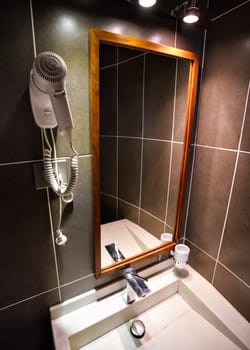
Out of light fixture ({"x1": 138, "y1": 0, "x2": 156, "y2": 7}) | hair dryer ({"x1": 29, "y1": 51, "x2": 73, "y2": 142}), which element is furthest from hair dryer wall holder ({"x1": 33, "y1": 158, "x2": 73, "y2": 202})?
light fixture ({"x1": 138, "y1": 0, "x2": 156, "y2": 7})

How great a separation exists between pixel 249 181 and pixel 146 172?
0.44 m

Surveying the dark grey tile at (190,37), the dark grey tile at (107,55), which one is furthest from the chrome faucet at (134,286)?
the dark grey tile at (190,37)

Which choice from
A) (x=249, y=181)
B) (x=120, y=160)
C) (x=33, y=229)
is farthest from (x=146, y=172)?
(x=33, y=229)

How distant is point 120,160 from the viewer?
2.76 feet

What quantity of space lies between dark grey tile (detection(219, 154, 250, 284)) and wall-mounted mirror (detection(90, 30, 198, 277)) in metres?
0.24

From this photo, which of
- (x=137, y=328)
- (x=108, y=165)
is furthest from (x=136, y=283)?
(x=108, y=165)

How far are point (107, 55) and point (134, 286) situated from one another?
924mm

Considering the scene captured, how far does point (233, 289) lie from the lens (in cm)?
86

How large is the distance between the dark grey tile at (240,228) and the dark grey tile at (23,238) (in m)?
0.77

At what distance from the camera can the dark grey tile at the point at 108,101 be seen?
678 millimetres

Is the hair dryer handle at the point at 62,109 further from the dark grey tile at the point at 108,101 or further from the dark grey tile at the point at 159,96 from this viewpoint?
the dark grey tile at the point at 159,96

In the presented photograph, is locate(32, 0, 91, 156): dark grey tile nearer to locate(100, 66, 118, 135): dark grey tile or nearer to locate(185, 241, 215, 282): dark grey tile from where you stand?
locate(100, 66, 118, 135): dark grey tile

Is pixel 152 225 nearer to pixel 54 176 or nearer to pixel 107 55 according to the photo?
pixel 54 176

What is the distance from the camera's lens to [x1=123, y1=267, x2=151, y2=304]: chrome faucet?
79 cm
